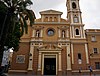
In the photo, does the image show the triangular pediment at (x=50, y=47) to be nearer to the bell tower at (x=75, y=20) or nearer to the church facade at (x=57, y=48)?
the church facade at (x=57, y=48)

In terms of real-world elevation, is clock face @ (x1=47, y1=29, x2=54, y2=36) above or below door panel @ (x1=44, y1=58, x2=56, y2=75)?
above

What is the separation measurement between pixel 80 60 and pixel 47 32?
27.9 ft

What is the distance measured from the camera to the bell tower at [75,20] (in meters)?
33.1

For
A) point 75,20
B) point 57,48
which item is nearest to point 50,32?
point 57,48

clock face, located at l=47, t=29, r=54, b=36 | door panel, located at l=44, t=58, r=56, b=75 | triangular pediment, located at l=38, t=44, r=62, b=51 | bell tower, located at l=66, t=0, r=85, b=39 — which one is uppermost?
bell tower, located at l=66, t=0, r=85, b=39

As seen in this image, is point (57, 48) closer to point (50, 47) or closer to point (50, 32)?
point (50, 47)

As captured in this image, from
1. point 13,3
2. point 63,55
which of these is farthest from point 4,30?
point 63,55

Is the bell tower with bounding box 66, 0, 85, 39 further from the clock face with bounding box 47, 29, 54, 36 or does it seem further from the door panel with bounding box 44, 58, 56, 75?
the door panel with bounding box 44, 58, 56, 75

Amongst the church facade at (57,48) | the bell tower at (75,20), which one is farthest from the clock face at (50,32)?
the bell tower at (75,20)

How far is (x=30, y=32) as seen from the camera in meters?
33.4

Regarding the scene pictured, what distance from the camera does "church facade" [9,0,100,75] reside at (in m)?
30.5

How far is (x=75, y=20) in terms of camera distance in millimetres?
34781

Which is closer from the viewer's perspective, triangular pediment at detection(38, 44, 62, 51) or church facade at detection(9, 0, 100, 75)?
church facade at detection(9, 0, 100, 75)

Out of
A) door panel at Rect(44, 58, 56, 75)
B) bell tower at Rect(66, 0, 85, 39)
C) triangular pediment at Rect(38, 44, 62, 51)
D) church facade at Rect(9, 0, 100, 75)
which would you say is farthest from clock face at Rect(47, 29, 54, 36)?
door panel at Rect(44, 58, 56, 75)
